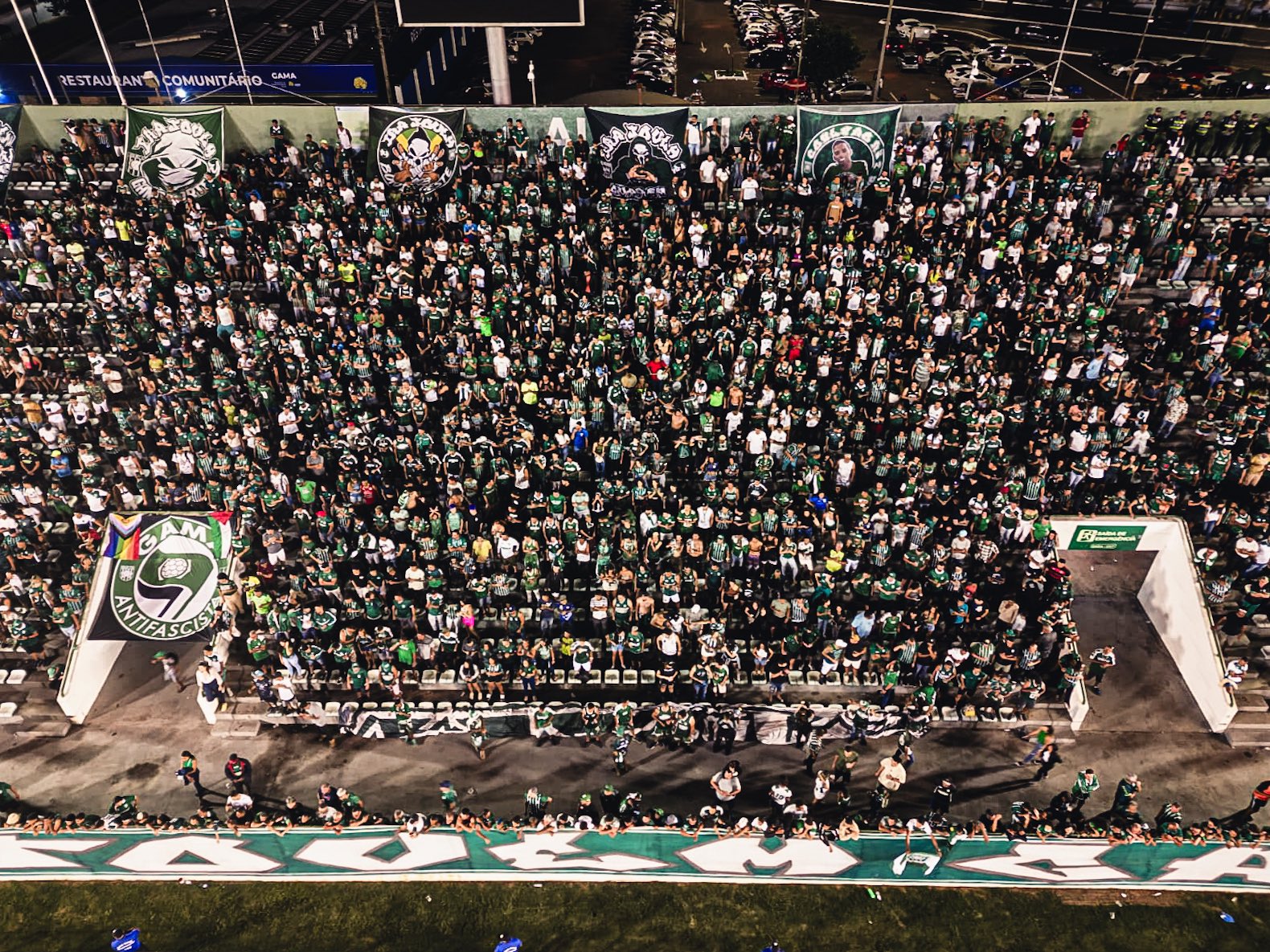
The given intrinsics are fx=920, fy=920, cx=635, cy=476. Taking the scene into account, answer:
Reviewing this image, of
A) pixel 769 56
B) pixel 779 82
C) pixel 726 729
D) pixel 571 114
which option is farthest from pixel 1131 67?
pixel 726 729

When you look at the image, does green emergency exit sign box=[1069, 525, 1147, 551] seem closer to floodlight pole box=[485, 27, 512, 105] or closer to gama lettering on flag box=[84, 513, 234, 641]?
gama lettering on flag box=[84, 513, 234, 641]

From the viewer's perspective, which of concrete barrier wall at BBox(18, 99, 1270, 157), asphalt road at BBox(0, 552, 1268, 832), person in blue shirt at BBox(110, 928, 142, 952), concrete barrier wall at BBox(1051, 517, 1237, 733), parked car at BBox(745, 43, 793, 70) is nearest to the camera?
person in blue shirt at BBox(110, 928, 142, 952)

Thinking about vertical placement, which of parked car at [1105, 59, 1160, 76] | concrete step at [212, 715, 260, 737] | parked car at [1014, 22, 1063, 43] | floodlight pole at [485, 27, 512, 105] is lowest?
concrete step at [212, 715, 260, 737]

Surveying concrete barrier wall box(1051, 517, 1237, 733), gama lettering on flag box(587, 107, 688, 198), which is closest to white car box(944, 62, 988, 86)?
gama lettering on flag box(587, 107, 688, 198)

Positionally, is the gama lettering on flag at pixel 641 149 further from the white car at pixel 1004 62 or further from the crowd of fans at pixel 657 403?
the white car at pixel 1004 62

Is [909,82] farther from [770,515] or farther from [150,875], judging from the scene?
[150,875]

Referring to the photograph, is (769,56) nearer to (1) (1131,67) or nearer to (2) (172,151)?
(1) (1131,67)

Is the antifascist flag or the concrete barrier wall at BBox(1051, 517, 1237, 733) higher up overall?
the antifascist flag

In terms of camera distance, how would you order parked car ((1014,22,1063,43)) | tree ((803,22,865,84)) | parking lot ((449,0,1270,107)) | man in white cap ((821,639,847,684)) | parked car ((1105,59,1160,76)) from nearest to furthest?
man in white cap ((821,639,847,684))
tree ((803,22,865,84))
parked car ((1105,59,1160,76))
parking lot ((449,0,1270,107))
parked car ((1014,22,1063,43))
